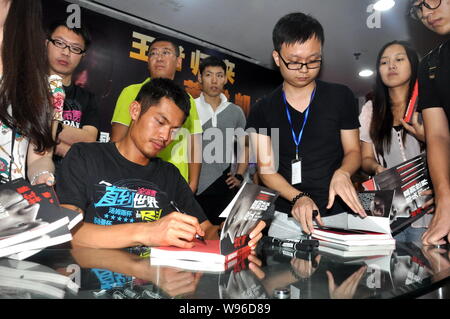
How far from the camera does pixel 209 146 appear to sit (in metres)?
3.80

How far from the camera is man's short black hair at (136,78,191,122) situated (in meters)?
1.73

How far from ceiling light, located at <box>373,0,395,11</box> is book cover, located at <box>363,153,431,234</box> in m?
3.08

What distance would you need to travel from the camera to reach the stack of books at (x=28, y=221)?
891mm

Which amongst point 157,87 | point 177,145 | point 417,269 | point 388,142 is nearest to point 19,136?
point 157,87

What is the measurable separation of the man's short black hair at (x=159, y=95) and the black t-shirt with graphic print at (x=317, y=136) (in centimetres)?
45

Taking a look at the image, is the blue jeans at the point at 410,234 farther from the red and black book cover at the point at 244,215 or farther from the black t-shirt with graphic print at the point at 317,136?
the red and black book cover at the point at 244,215

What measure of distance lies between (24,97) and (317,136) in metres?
1.32

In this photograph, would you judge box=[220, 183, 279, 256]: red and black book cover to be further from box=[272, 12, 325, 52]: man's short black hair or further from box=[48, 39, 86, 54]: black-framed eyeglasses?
box=[48, 39, 86, 54]: black-framed eyeglasses

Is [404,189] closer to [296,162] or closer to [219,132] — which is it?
[296,162]

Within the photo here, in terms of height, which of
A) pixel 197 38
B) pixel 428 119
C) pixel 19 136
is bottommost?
pixel 19 136

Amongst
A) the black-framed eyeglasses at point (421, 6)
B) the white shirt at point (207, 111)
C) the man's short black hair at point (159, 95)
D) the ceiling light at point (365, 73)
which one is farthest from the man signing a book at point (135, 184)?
the ceiling light at point (365, 73)

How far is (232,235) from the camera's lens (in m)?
1.03

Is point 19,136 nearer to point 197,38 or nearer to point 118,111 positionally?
point 118,111
